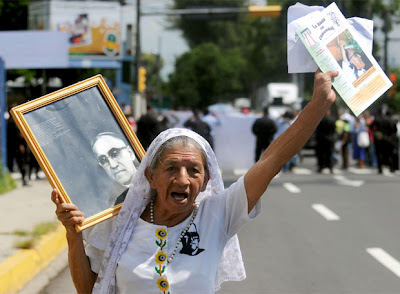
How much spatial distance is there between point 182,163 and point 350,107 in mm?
640

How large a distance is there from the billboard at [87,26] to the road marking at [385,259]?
3398cm

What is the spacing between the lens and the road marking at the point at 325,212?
11453 millimetres

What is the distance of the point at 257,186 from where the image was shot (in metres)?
2.78

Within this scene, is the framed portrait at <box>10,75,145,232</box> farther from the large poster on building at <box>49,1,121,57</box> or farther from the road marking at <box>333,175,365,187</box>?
the large poster on building at <box>49,1,121,57</box>

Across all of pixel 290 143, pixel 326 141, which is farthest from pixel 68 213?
pixel 326 141

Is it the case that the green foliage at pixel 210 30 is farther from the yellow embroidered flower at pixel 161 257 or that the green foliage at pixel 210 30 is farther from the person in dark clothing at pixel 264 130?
the yellow embroidered flower at pixel 161 257

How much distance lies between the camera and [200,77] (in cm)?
7388

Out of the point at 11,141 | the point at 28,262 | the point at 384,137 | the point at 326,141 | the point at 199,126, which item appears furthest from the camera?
the point at 326,141

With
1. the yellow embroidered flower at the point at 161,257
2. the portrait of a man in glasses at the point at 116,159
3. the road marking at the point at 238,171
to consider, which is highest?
the portrait of a man in glasses at the point at 116,159

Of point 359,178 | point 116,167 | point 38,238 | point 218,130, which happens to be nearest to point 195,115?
point 218,130

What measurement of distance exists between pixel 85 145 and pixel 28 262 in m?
4.57

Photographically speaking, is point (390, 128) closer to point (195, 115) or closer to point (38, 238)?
point (195, 115)

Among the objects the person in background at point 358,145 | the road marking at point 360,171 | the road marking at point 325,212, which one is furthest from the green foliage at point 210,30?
the road marking at point 325,212

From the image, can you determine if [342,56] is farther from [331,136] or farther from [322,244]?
[331,136]
